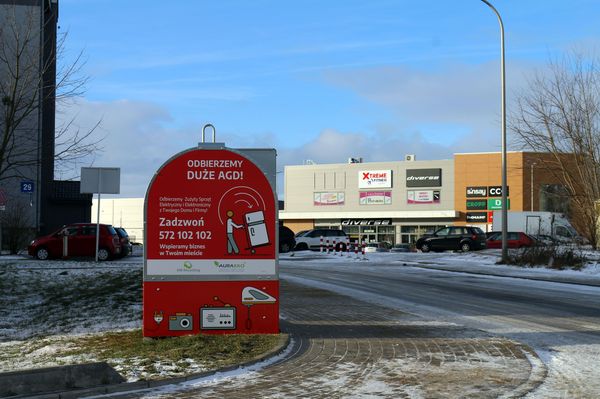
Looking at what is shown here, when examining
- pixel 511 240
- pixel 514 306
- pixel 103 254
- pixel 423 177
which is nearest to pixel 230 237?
pixel 514 306

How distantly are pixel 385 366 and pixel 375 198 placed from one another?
85.4 meters

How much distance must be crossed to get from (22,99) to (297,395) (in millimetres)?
13112

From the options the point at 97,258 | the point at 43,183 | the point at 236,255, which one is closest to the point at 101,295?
the point at 236,255

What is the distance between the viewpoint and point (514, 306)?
525 inches

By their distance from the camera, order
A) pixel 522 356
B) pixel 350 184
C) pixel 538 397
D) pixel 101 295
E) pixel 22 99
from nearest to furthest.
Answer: pixel 538 397, pixel 522 356, pixel 101 295, pixel 22 99, pixel 350 184

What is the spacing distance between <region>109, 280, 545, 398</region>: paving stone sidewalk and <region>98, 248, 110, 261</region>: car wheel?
16684mm

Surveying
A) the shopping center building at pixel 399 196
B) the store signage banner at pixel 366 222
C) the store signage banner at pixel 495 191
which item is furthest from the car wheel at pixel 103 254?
the store signage banner at pixel 366 222

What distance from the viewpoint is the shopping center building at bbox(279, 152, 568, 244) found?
8600 centimetres

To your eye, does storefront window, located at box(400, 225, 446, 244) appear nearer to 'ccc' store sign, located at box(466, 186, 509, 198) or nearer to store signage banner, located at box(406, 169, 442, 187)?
store signage banner, located at box(406, 169, 442, 187)

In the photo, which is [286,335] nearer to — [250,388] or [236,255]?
[236,255]

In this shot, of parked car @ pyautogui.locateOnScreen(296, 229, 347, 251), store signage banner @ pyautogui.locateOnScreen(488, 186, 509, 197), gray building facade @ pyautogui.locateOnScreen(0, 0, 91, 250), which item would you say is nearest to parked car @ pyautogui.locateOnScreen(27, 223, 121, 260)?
gray building facade @ pyautogui.locateOnScreen(0, 0, 91, 250)

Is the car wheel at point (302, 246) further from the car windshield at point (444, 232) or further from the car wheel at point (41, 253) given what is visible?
the car wheel at point (41, 253)

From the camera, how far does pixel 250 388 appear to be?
6.28 m

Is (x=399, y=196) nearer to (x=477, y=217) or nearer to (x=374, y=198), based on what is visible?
(x=374, y=198)
